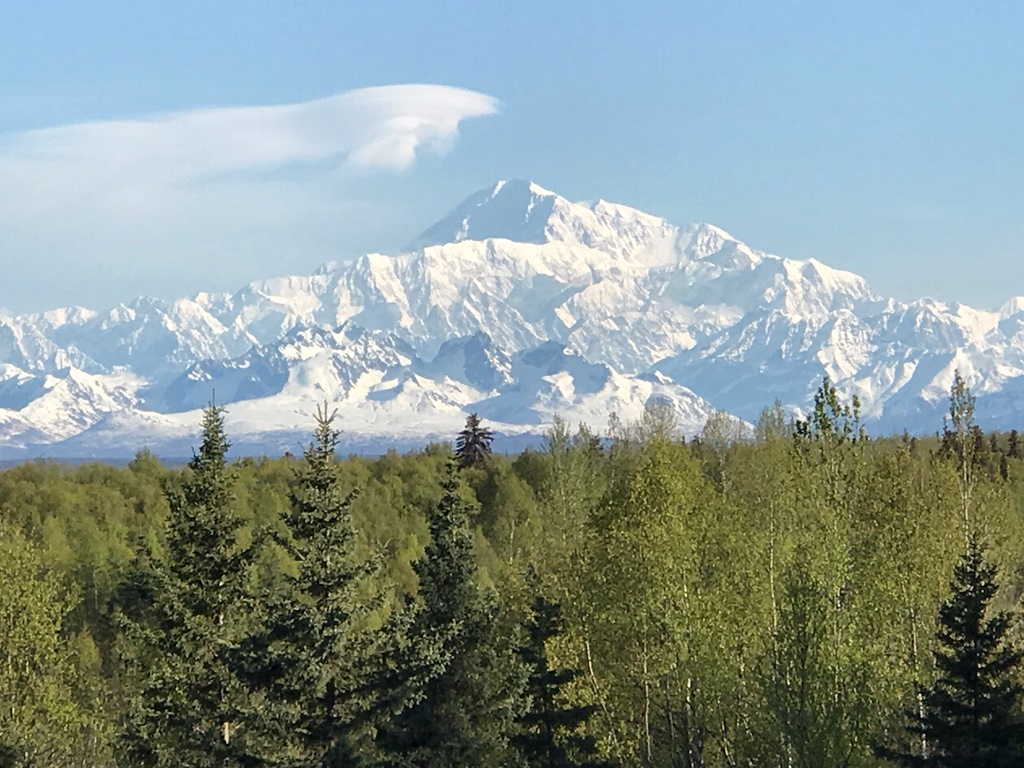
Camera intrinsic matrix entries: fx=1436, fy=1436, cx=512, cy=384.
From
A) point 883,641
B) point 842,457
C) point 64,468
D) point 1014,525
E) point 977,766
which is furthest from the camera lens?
point 64,468

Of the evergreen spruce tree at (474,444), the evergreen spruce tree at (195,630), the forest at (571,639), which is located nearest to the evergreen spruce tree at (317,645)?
the forest at (571,639)

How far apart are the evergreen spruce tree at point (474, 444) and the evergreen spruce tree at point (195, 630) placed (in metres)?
111

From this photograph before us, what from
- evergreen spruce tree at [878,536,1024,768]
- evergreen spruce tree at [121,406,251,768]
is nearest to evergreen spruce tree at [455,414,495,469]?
evergreen spruce tree at [121,406,251,768]

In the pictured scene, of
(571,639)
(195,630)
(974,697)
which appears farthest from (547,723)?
(974,697)

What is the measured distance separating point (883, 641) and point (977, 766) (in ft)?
34.2

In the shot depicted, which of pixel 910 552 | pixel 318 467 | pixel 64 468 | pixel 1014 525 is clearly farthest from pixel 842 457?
pixel 64 468

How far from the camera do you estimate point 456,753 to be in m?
38.3

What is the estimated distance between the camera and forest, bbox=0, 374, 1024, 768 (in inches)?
1339

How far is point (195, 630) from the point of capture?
36969 mm

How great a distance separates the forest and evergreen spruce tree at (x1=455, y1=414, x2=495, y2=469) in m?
97.3

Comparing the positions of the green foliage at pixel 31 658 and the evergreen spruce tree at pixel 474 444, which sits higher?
the evergreen spruce tree at pixel 474 444

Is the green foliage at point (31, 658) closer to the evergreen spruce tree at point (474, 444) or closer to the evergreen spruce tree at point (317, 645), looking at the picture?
the evergreen spruce tree at point (317, 645)

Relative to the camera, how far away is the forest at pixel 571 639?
3400 cm

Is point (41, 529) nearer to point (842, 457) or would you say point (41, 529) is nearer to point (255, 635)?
point (842, 457)
